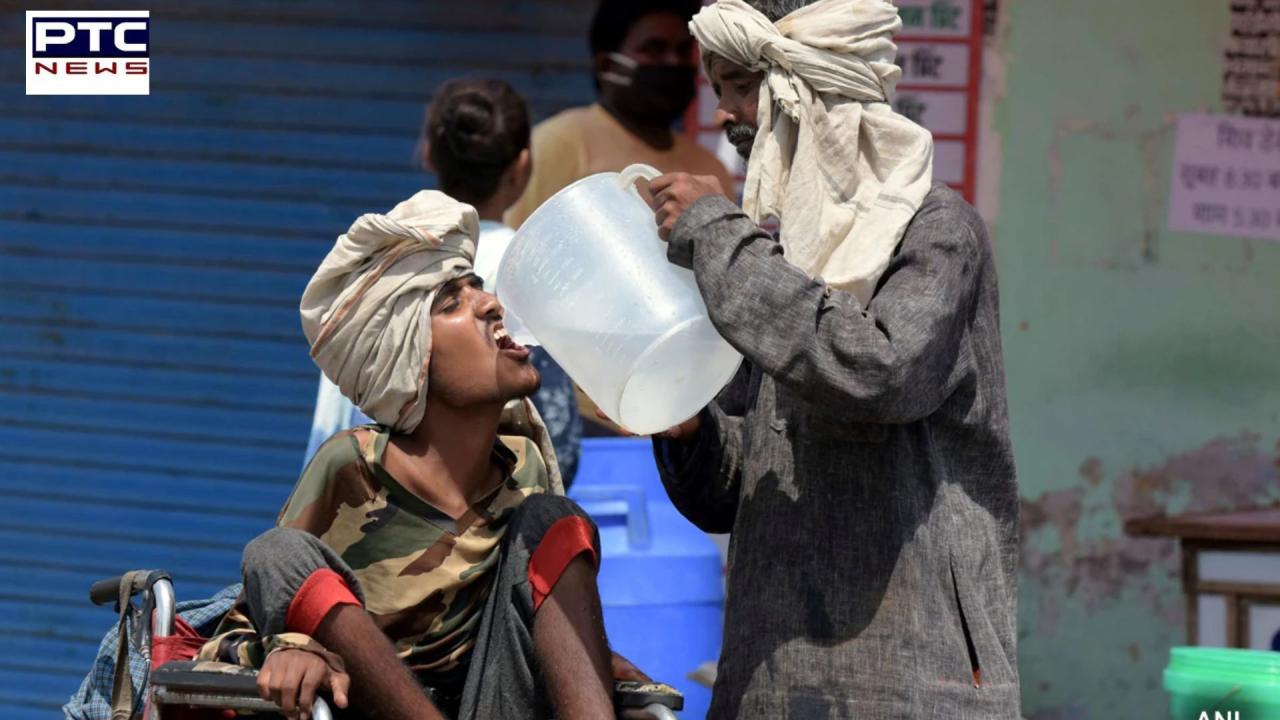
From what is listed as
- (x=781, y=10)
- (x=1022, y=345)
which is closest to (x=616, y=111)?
(x=1022, y=345)

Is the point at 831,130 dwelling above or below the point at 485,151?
above

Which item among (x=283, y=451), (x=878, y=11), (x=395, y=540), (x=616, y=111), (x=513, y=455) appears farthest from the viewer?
(x=283, y=451)

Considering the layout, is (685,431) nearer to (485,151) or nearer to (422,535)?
(422,535)

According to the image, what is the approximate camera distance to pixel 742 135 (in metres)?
2.89

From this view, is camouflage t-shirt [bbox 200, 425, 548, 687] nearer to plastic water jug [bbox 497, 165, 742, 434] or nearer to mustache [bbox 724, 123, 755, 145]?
plastic water jug [bbox 497, 165, 742, 434]

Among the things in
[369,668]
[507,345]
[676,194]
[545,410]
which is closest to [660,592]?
[545,410]

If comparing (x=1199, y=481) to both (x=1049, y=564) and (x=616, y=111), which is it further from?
(x=616, y=111)

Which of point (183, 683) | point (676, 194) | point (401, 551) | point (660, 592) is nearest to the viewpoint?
point (676, 194)

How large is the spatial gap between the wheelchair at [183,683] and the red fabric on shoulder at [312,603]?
0.33ft

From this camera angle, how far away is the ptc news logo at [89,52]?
263 inches

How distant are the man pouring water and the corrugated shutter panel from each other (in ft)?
11.9

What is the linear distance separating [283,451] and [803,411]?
14.1 feet

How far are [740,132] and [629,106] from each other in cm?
286

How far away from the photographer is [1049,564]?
5953 millimetres
